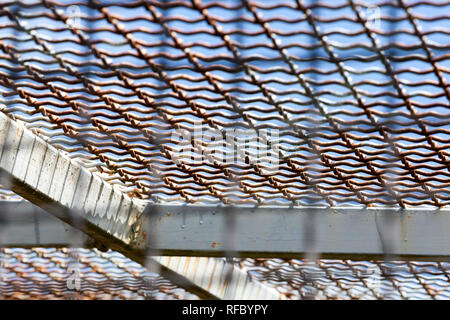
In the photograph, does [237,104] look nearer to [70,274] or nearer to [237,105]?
[237,105]

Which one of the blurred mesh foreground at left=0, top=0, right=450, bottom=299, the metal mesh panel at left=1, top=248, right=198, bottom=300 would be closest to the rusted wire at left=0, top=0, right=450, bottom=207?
the blurred mesh foreground at left=0, top=0, right=450, bottom=299

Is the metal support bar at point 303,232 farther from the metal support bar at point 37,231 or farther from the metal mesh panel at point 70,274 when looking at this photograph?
the metal mesh panel at point 70,274

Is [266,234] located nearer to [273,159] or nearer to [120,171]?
[273,159]

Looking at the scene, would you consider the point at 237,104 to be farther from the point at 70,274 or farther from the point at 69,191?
the point at 70,274

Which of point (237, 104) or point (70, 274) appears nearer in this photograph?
point (237, 104)

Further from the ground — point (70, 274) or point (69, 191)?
point (69, 191)

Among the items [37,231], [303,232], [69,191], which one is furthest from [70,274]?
[303,232]

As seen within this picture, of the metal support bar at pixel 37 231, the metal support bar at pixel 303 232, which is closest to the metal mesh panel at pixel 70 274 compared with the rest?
the metal support bar at pixel 37 231

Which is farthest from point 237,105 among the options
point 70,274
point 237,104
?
point 70,274

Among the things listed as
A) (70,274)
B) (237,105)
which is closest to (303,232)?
(237,105)

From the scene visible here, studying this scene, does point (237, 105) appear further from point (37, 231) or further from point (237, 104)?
point (37, 231)

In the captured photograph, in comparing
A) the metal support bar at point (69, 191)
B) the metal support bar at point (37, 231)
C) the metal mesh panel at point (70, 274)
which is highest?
the metal support bar at point (69, 191)

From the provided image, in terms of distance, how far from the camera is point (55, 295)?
2730 millimetres

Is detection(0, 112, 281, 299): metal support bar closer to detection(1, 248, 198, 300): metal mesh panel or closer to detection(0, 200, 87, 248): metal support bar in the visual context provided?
detection(0, 200, 87, 248): metal support bar
